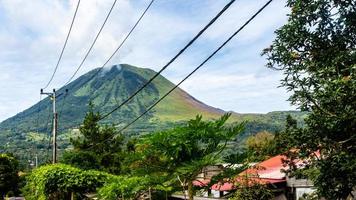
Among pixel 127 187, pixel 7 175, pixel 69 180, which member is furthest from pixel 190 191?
pixel 7 175

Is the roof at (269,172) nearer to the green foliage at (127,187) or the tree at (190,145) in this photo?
the green foliage at (127,187)

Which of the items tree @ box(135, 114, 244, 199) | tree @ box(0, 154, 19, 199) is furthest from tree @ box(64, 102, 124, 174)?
tree @ box(135, 114, 244, 199)

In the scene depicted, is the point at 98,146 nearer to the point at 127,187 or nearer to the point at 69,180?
the point at 69,180

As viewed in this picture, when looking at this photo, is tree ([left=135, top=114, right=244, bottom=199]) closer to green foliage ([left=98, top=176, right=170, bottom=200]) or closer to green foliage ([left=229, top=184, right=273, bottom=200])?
green foliage ([left=98, top=176, right=170, bottom=200])

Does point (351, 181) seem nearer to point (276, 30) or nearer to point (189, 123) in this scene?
point (276, 30)

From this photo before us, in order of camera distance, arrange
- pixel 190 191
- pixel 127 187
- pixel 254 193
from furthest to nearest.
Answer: pixel 254 193
pixel 127 187
pixel 190 191

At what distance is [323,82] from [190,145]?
362 cm

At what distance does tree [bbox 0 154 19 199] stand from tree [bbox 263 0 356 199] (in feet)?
182

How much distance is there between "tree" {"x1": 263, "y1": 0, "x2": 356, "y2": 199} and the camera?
367 inches

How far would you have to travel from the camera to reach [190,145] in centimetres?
718

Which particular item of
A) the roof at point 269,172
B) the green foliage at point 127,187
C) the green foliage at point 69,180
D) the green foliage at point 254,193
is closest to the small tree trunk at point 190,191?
the green foliage at point 127,187

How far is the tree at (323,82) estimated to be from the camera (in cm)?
932

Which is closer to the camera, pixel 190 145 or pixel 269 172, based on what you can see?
pixel 190 145

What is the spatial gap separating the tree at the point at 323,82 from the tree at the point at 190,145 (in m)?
2.93
